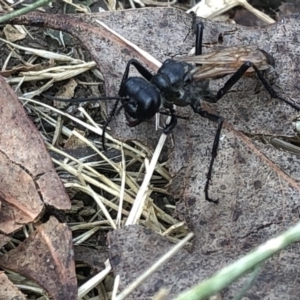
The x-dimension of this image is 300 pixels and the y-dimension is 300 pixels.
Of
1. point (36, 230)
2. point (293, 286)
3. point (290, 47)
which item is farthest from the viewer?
point (290, 47)

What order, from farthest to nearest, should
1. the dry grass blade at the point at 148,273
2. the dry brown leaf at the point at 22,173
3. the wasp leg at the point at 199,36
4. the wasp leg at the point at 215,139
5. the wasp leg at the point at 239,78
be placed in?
the wasp leg at the point at 199,36 → the wasp leg at the point at 239,78 → the wasp leg at the point at 215,139 → the dry brown leaf at the point at 22,173 → the dry grass blade at the point at 148,273

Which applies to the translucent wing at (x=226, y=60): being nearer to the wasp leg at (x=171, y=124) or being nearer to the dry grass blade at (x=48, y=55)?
the wasp leg at (x=171, y=124)

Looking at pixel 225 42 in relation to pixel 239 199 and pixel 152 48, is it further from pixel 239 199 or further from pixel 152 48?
pixel 239 199

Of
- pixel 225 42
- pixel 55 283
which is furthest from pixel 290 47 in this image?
pixel 55 283

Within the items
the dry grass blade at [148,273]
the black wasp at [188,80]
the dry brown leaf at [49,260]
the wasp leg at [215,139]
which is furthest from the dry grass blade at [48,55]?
the dry grass blade at [148,273]

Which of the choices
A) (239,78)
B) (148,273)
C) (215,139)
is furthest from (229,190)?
(148,273)

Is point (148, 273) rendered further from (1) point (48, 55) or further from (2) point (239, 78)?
(1) point (48, 55)
